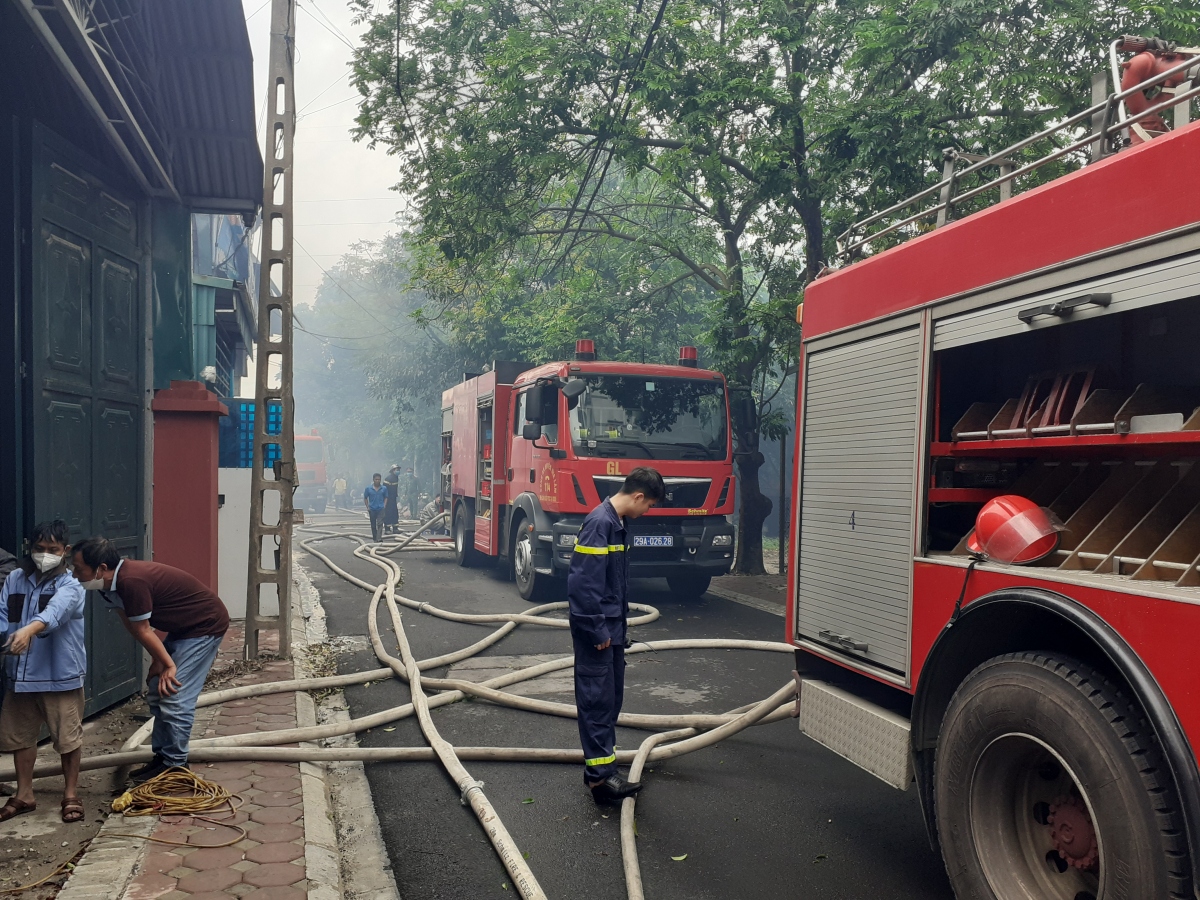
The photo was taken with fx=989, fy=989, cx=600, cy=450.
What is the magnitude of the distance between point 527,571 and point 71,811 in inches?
308

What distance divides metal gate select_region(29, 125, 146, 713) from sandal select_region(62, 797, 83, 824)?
69.5 inches

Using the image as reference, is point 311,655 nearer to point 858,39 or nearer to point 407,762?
point 407,762

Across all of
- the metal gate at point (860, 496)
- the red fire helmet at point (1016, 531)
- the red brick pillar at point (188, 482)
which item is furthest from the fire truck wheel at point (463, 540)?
the red fire helmet at point (1016, 531)

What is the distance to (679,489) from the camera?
1114cm

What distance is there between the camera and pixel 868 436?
13.8ft

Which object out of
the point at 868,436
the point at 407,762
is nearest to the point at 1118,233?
the point at 868,436

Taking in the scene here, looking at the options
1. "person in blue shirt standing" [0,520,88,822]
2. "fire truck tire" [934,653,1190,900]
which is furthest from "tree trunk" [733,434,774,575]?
"fire truck tire" [934,653,1190,900]

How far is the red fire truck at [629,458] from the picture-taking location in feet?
35.8

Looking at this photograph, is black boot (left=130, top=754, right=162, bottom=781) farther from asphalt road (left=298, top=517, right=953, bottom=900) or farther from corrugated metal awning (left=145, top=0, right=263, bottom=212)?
corrugated metal awning (left=145, top=0, right=263, bottom=212)

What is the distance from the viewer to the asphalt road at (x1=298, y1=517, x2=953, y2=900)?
12.8 feet

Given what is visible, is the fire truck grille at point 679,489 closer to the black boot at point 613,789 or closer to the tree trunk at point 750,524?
the tree trunk at point 750,524

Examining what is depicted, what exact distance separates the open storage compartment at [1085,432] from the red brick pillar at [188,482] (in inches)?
232

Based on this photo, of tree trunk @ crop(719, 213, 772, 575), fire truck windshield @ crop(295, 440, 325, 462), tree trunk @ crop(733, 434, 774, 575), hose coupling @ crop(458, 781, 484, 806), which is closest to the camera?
hose coupling @ crop(458, 781, 484, 806)

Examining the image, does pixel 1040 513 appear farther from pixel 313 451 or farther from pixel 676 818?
pixel 313 451
